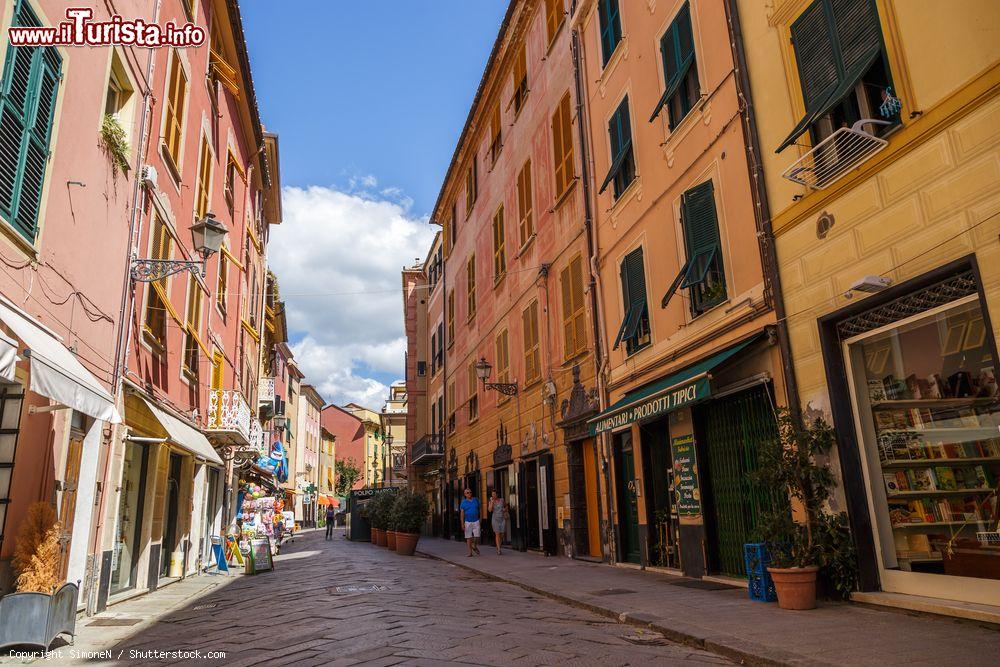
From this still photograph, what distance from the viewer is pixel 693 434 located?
407 inches

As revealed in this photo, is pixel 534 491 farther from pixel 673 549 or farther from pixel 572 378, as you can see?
pixel 673 549

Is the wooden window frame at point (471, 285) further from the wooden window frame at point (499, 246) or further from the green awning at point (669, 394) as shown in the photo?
Answer: the green awning at point (669, 394)

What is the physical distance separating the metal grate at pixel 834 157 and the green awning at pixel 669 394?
1.99 metres

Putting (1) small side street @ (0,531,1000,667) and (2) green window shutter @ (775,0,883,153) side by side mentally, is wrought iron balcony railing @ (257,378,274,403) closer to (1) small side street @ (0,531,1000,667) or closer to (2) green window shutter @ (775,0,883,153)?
(1) small side street @ (0,531,1000,667)

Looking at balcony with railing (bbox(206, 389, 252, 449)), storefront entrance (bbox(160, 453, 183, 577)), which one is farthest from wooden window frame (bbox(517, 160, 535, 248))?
storefront entrance (bbox(160, 453, 183, 577))

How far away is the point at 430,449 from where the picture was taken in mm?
31016

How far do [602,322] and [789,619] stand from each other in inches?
311

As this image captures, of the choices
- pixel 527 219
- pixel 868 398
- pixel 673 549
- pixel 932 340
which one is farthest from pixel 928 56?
pixel 527 219

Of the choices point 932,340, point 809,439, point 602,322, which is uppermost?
point 602,322

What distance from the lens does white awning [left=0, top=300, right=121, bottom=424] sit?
541cm

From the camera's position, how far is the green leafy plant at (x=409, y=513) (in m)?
19.2

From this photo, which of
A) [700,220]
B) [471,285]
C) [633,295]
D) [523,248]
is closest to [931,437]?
[700,220]

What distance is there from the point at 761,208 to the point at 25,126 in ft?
25.7

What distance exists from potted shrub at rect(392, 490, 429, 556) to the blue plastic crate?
12659mm
